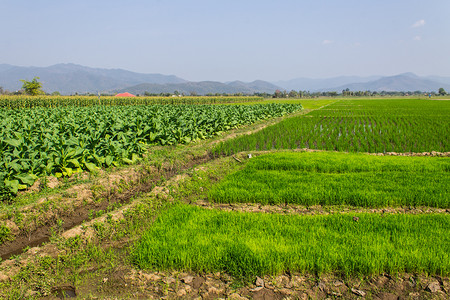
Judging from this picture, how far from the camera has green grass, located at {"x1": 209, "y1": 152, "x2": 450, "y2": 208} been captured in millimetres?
6727

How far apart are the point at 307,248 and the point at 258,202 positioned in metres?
2.59

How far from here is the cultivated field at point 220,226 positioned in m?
4.00

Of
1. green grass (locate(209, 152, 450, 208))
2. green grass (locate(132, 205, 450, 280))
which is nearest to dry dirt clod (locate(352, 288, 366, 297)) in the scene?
green grass (locate(132, 205, 450, 280))

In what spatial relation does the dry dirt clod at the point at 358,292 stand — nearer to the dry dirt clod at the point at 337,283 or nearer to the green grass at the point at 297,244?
the dry dirt clod at the point at 337,283

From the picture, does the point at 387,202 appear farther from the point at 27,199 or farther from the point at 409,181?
the point at 27,199

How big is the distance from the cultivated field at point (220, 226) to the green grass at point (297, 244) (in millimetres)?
20

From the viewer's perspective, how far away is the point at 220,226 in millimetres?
5371

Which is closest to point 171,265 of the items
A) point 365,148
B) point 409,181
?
point 409,181

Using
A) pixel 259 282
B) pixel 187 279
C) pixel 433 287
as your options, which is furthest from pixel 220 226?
pixel 433 287

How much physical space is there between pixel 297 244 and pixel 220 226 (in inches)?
56.5

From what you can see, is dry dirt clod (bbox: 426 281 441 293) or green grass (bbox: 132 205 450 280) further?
green grass (bbox: 132 205 450 280)

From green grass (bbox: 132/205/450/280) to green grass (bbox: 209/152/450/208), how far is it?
3.58 ft

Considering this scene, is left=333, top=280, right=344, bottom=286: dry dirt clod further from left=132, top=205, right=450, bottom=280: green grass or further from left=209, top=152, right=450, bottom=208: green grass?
left=209, top=152, right=450, bottom=208: green grass

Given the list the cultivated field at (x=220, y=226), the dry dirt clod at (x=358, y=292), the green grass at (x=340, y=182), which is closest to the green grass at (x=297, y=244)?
the cultivated field at (x=220, y=226)
